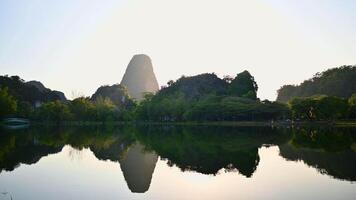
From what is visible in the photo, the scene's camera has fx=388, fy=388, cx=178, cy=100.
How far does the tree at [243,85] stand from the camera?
96.6 metres

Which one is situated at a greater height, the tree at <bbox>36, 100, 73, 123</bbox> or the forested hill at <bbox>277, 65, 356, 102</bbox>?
the forested hill at <bbox>277, 65, 356, 102</bbox>

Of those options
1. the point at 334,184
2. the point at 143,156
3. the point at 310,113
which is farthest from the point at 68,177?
the point at 310,113

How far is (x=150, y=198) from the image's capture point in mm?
12766

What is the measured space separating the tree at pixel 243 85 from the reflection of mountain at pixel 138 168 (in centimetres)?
7233

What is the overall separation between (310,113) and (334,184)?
2453 inches

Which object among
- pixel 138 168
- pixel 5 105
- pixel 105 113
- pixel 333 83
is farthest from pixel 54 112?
pixel 333 83

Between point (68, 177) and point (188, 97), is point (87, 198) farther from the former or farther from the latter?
point (188, 97)

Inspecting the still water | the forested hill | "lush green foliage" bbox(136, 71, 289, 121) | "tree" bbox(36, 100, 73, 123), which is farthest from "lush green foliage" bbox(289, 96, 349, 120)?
"tree" bbox(36, 100, 73, 123)

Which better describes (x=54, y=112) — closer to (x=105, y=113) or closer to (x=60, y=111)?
(x=60, y=111)

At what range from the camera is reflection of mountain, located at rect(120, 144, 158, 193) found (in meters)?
15.3

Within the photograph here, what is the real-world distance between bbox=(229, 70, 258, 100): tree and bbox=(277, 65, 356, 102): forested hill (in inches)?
1056

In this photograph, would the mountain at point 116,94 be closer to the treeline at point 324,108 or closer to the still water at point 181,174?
the treeline at point 324,108

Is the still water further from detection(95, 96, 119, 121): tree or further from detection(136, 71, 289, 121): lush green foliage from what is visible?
detection(95, 96, 119, 121): tree

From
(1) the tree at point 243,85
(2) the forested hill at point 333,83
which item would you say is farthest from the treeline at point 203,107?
(2) the forested hill at point 333,83
